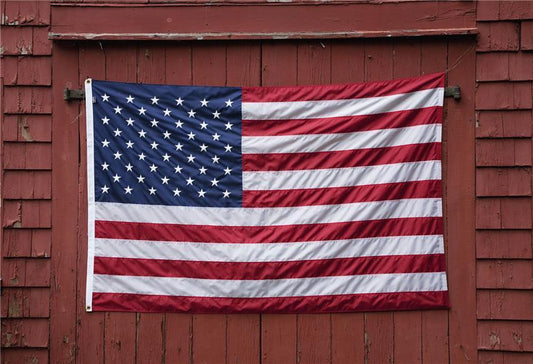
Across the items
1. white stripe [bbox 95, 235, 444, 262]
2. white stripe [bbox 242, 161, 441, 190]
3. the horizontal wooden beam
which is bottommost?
white stripe [bbox 95, 235, 444, 262]

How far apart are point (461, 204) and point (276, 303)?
1616 millimetres

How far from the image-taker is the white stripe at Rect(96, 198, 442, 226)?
536 cm

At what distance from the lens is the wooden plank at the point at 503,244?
533 centimetres

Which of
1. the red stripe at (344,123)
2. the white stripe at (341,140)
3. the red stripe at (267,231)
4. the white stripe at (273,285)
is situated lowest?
the white stripe at (273,285)

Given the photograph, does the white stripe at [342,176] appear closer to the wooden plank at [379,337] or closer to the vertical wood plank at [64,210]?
the wooden plank at [379,337]

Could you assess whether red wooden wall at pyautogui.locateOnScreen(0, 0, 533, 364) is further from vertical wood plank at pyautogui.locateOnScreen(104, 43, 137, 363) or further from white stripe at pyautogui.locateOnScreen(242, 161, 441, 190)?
white stripe at pyautogui.locateOnScreen(242, 161, 441, 190)

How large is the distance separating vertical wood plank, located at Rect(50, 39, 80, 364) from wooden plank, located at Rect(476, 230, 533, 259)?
3.16m

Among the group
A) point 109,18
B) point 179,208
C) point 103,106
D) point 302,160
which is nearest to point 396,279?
point 302,160

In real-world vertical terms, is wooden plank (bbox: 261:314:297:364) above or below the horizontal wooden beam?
below

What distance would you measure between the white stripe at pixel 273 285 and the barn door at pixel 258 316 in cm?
19

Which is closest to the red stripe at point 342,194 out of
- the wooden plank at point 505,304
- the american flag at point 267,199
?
the american flag at point 267,199

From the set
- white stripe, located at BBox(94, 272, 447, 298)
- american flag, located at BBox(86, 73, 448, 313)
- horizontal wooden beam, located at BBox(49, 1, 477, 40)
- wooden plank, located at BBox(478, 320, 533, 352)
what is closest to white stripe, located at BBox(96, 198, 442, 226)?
american flag, located at BBox(86, 73, 448, 313)

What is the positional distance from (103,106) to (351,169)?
6.56 feet

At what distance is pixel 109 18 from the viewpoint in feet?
18.3
